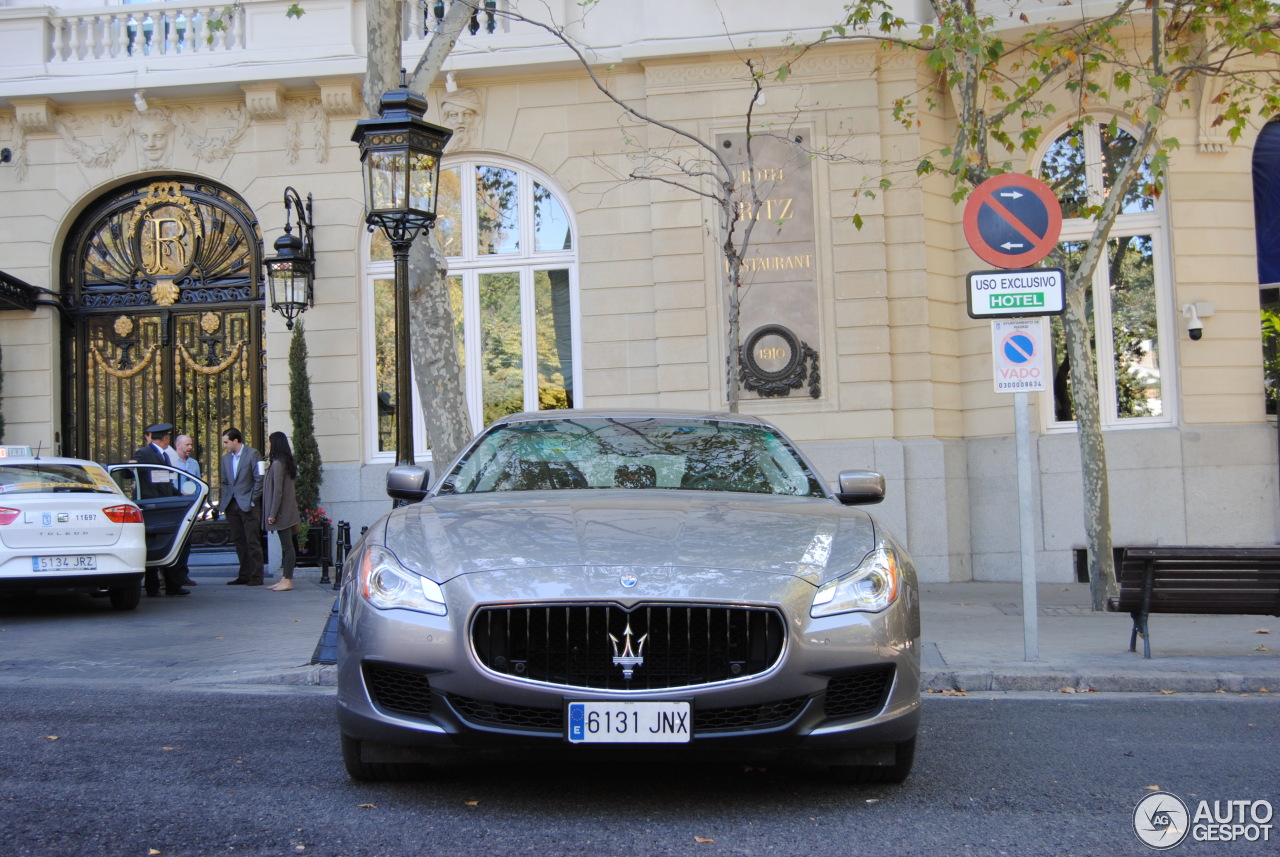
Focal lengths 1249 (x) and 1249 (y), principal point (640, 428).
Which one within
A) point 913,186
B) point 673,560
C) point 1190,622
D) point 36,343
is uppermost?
point 913,186

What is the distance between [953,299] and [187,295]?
1033 centimetres

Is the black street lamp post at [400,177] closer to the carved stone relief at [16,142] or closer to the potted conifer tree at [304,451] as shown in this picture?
the potted conifer tree at [304,451]

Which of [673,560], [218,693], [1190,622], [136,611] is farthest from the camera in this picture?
[136,611]

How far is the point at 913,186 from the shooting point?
594 inches

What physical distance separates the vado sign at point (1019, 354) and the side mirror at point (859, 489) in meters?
2.83

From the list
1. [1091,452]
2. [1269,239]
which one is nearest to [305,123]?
[1091,452]

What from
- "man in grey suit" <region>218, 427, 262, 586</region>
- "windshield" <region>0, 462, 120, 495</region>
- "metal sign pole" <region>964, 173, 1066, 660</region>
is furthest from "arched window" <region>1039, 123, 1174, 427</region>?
"windshield" <region>0, 462, 120, 495</region>

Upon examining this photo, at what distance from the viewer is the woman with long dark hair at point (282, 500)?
14.5 meters

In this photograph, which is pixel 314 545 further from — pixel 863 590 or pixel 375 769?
pixel 863 590

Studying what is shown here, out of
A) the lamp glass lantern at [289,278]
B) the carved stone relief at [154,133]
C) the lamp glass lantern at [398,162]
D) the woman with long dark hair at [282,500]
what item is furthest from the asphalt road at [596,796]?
the carved stone relief at [154,133]

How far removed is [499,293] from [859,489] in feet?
37.6

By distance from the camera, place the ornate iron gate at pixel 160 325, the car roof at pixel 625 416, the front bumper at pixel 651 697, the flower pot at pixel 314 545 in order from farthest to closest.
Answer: the ornate iron gate at pixel 160 325, the flower pot at pixel 314 545, the car roof at pixel 625 416, the front bumper at pixel 651 697

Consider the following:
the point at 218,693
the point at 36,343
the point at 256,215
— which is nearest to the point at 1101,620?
the point at 218,693

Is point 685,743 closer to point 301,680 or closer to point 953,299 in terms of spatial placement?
point 301,680
